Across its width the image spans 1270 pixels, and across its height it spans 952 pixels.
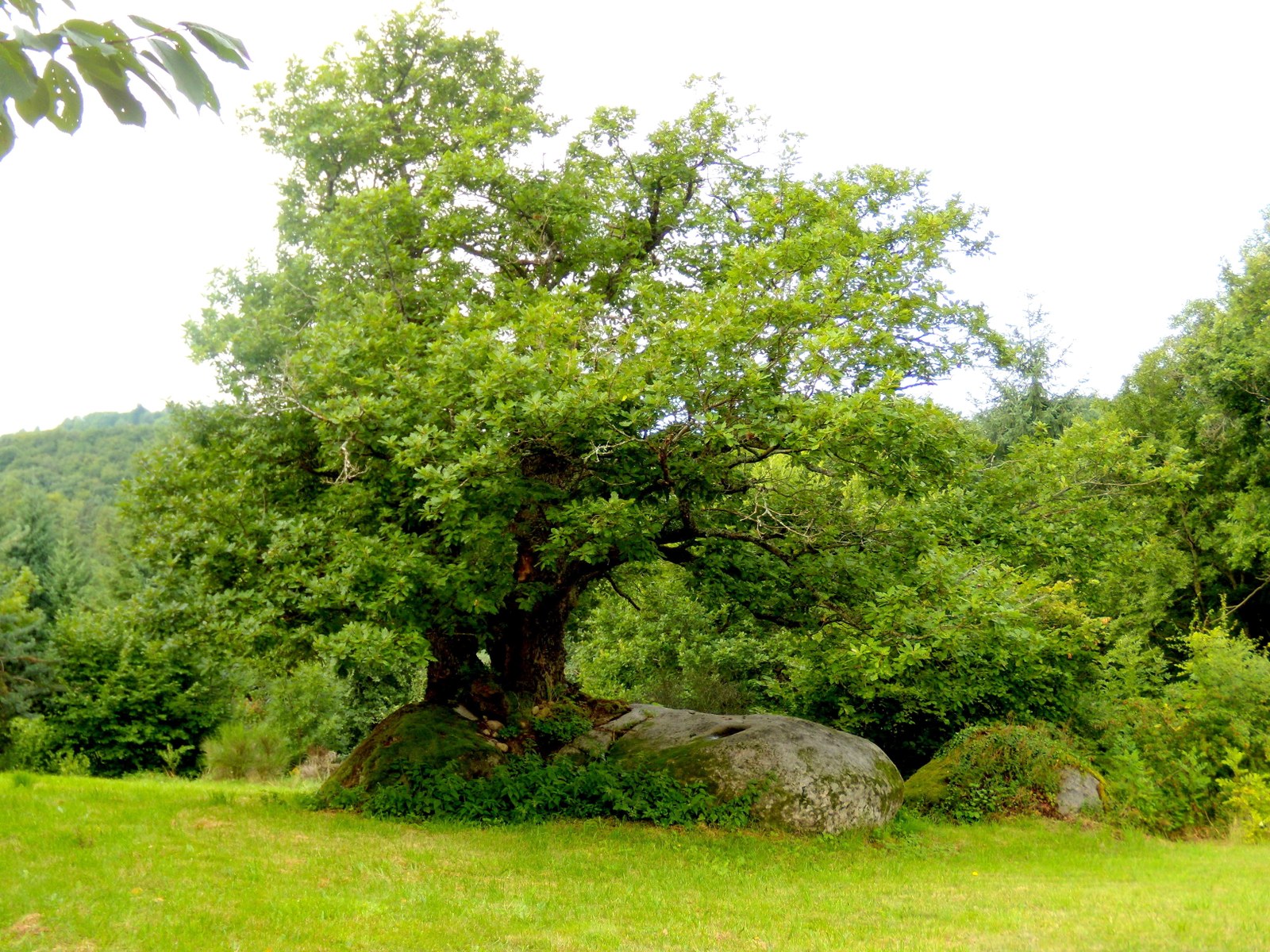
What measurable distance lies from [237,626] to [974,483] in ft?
29.9

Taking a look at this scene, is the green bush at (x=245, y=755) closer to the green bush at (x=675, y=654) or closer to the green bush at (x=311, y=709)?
the green bush at (x=311, y=709)

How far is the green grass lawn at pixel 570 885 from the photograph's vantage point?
22.2 feet

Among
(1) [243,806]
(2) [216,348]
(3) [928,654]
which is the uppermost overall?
(2) [216,348]

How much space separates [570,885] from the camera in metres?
8.62

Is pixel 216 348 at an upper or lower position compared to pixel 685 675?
upper

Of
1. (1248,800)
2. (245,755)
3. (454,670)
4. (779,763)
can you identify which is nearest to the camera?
(779,763)

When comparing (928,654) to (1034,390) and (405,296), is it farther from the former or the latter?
(1034,390)

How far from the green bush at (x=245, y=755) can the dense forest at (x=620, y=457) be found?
2833 millimetres

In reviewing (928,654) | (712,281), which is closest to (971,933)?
(928,654)

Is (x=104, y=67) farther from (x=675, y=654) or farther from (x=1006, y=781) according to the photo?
(x=675, y=654)

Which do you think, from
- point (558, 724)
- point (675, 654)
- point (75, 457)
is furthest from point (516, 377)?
point (75, 457)

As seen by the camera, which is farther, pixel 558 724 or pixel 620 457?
pixel 558 724

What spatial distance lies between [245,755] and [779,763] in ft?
41.8

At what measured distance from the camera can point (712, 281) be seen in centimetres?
1342
